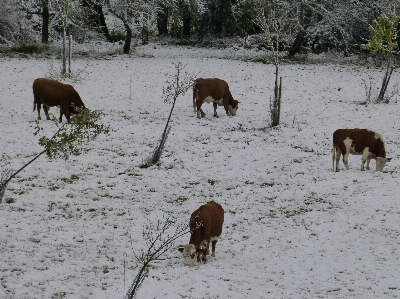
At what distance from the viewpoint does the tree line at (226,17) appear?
31.6 m

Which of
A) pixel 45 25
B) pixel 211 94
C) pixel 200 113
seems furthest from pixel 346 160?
pixel 45 25

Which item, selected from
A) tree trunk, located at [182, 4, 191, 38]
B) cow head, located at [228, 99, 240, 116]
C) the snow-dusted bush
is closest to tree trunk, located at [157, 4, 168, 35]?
tree trunk, located at [182, 4, 191, 38]

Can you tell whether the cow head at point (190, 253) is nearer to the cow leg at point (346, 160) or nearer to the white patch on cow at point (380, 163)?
the cow leg at point (346, 160)

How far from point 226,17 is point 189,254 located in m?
30.8

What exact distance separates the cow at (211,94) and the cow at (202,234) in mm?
10156

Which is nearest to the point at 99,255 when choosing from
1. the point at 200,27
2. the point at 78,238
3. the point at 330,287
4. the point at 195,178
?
the point at 78,238

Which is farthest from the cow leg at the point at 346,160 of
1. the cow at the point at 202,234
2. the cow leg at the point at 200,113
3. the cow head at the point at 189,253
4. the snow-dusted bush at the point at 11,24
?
the snow-dusted bush at the point at 11,24

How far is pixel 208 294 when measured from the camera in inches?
343

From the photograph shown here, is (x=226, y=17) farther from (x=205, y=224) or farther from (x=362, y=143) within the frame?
(x=205, y=224)

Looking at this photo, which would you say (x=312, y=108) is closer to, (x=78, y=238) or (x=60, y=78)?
(x=60, y=78)

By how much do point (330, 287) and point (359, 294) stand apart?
1.69ft

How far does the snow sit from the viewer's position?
9195 mm

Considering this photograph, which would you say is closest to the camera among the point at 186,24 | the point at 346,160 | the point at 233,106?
the point at 346,160

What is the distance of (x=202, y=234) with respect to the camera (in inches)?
389
